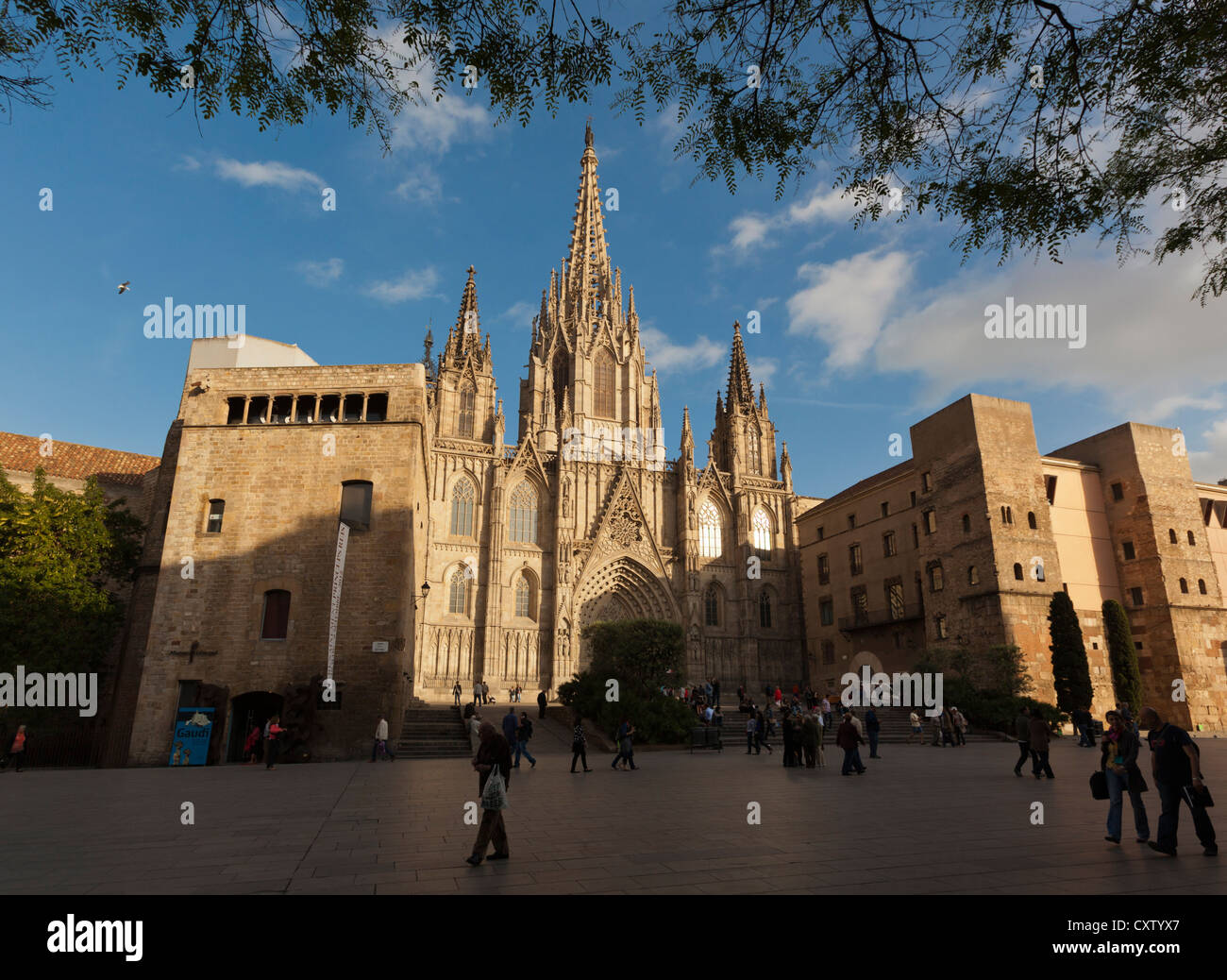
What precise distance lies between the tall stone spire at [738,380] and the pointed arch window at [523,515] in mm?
16567

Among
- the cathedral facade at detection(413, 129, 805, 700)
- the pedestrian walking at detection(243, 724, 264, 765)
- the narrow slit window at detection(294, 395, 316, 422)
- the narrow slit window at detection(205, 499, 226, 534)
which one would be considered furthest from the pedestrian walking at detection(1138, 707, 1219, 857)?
the cathedral facade at detection(413, 129, 805, 700)

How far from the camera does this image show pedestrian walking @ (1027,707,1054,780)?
1287cm

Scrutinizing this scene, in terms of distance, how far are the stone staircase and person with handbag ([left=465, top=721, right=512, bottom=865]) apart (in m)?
14.2

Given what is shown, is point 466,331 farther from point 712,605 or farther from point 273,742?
point 273,742

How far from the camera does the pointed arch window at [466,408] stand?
1811 inches

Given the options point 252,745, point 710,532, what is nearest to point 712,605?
point 710,532

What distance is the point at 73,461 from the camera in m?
30.1

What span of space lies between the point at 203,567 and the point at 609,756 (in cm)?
1260

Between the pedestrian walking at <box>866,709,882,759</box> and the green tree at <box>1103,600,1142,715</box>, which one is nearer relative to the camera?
the pedestrian walking at <box>866,709,882,759</box>

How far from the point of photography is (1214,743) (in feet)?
72.7

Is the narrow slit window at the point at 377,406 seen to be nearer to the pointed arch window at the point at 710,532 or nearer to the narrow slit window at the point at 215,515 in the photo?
the narrow slit window at the point at 215,515

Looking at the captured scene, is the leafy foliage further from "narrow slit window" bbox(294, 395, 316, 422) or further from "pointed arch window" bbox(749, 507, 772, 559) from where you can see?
"pointed arch window" bbox(749, 507, 772, 559)
